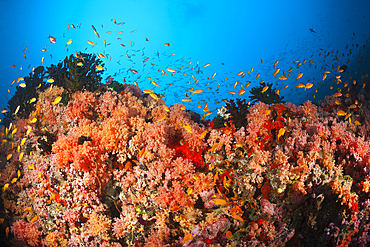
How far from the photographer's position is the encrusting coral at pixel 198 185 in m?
3.59

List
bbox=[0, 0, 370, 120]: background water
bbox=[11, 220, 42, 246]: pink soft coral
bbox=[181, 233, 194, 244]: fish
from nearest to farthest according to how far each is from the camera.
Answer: bbox=[181, 233, 194, 244]: fish < bbox=[11, 220, 42, 246]: pink soft coral < bbox=[0, 0, 370, 120]: background water

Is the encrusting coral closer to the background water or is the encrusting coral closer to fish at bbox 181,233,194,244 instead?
fish at bbox 181,233,194,244

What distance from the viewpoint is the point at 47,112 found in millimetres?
5836

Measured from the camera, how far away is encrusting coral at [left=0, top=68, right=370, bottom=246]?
3588mm

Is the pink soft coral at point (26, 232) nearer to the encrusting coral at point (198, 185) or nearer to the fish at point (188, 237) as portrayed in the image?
the encrusting coral at point (198, 185)

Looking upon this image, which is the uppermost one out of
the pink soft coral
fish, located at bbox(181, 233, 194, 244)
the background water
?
the background water

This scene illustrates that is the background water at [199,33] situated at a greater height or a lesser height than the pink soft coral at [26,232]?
greater

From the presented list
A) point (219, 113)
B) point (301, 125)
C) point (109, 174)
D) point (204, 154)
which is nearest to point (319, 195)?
point (301, 125)

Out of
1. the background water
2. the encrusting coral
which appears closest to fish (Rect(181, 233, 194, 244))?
the encrusting coral

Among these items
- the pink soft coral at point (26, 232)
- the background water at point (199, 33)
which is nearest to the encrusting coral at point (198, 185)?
the pink soft coral at point (26, 232)

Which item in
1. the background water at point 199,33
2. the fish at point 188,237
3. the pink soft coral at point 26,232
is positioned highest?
the background water at point 199,33

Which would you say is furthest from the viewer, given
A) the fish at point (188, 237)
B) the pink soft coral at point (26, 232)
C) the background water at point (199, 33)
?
the background water at point (199, 33)

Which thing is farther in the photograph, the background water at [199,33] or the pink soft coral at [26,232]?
the background water at [199,33]

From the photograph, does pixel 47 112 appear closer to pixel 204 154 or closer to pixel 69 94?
pixel 69 94
